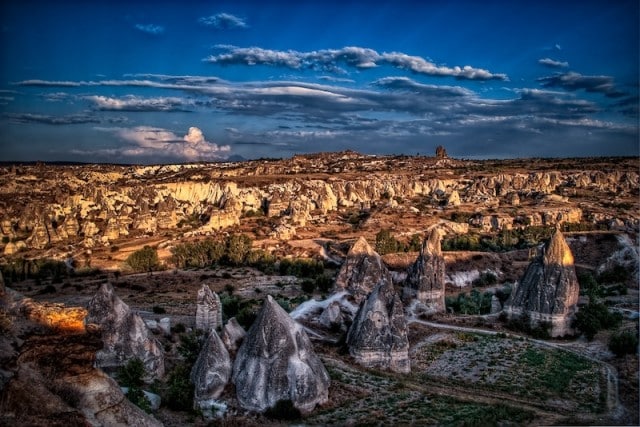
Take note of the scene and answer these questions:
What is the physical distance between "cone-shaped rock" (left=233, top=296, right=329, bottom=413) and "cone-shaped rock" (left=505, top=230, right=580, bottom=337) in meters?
16.9

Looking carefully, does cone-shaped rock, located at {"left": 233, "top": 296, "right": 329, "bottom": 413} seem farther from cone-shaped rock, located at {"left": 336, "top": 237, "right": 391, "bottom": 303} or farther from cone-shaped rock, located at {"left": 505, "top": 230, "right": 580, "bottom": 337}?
cone-shaped rock, located at {"left": 505, "top": 230, "right": 580, "bottom": 337}

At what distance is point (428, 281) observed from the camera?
114 ft

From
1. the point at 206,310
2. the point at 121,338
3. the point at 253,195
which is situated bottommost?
the point at 206,310

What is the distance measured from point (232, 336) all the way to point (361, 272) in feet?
45.8

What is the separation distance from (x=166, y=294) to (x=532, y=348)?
25671mm

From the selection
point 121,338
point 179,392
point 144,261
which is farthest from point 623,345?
point 144,261

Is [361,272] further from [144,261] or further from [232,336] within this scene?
[144,261]

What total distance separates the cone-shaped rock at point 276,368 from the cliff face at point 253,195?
54216 mm

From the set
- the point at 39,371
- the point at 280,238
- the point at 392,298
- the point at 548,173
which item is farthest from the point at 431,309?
the point at 548,173

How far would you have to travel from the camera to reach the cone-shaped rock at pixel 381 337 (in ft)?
76.2

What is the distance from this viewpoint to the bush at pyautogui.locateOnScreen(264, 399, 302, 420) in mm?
17062

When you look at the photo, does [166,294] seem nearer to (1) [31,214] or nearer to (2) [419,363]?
(2) [419,363]

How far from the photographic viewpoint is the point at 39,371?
952 centimetres

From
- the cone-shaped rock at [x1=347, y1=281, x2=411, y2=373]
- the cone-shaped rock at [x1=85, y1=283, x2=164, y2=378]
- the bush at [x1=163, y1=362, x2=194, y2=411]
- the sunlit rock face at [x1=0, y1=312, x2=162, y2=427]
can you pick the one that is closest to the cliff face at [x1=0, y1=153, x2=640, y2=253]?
the cone-shaped rock at [x1=85, y1=283, x2=164, y2=378]
